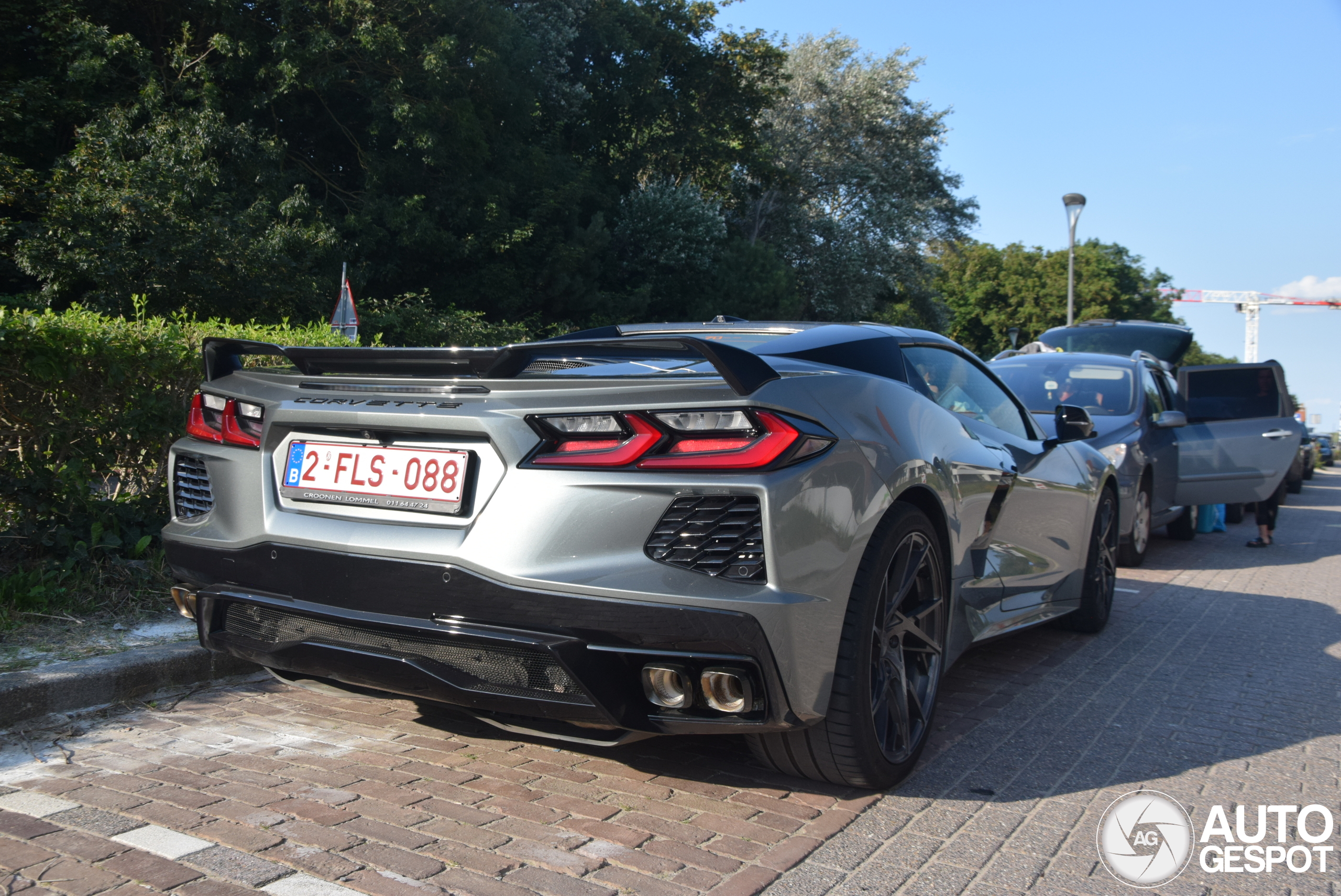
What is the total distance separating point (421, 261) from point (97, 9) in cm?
832

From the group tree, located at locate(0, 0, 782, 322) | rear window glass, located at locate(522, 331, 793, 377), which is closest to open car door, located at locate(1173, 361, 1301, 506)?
rear window glass, located at locate(522, 331, 793, 377)

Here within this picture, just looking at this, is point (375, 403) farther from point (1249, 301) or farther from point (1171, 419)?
point (1249, 301)

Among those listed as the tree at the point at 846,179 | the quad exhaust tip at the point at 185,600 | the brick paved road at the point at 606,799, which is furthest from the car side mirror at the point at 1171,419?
the tree at the point at 846,179

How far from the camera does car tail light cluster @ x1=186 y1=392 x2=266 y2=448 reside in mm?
3107

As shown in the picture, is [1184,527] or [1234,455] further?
[1184,527]

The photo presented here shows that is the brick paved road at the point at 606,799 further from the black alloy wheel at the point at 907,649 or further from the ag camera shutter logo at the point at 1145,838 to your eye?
the black alloy wheel at the point at 907,649

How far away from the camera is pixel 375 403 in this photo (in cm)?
289

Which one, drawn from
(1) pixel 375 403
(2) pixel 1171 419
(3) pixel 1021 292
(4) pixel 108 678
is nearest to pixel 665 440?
(1) pixel 375 403

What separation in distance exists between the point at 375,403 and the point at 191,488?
0.79 metres

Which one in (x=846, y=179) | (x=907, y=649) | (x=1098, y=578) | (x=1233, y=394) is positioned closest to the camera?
(x=907, y=649)

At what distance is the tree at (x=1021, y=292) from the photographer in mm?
68500

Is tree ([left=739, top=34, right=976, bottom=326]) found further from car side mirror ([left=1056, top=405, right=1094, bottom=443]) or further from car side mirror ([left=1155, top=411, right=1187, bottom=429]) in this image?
car side mirror ([left=1056, top=405, right=1094, bottom=443])

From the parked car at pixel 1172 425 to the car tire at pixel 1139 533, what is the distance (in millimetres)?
12

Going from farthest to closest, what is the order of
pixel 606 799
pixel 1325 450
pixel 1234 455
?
1. pixel 1325 450
2. pixel 1234 455
3. pixel 606 799
